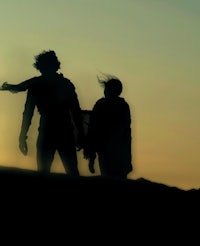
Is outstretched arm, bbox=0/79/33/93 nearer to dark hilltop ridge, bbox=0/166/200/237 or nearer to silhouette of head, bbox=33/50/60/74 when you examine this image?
silhouette of head, bbox=33/50/60/74

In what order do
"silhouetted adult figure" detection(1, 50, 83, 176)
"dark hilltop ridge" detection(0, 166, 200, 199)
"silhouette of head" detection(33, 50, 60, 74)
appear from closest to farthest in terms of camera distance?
"dark hilltop ridge" detection(0, 166, 200, 199)
"silhouette of head" detection(33, 50, 60, 74)
"silhouetted adult figure" detection(1, 50, 83, 176)

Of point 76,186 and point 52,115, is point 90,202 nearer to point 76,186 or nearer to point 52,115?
point 76,186

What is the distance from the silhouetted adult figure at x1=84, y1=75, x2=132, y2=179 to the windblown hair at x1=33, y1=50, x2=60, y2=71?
36.5 inches

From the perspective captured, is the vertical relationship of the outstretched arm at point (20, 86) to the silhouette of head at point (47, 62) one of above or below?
below

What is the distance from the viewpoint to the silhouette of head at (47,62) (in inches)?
496

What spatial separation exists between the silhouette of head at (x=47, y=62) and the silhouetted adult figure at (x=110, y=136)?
0.93m

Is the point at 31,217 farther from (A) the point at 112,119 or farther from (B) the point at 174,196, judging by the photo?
(A) the point at 112,119

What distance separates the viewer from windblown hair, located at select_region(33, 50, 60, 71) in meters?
12.6

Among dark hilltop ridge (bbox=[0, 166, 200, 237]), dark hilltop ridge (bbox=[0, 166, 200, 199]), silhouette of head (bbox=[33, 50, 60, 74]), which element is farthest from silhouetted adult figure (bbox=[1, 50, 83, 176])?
dark hilltop ridge (bbox=[0, 166, 200, 237])

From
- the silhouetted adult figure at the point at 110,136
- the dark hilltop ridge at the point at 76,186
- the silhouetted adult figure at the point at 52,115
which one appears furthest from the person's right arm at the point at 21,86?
the dark hilltop ridge at the point at 76,186

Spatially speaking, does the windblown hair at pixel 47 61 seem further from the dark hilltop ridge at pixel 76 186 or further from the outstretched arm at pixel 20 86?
the dark hilltop ridge at pixel 76 186

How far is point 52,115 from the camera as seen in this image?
1288 centimetres

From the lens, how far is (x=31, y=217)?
29.0 ft

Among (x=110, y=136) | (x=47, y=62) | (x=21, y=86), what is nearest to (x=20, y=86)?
(x=21, y=86)
